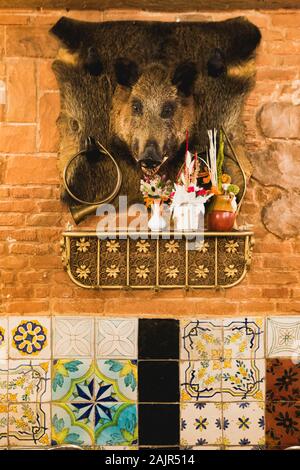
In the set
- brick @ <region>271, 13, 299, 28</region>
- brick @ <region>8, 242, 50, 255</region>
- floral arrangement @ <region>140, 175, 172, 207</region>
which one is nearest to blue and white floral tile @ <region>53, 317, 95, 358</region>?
brick @ <region>8, 242, 50, 255</region>

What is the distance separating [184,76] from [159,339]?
4.37 ft

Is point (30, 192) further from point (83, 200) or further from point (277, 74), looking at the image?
point (277, 74)

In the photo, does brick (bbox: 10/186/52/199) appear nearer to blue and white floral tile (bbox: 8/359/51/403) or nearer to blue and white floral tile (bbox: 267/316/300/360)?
blue and white floral tile (bbox: 8/359/51/403)

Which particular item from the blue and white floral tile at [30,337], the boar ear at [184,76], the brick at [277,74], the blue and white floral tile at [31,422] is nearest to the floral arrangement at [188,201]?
the boar ear at [184,76]

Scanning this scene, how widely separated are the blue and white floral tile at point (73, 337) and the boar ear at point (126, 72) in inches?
47.5

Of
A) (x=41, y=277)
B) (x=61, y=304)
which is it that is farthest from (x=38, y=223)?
(x=61, y=304)

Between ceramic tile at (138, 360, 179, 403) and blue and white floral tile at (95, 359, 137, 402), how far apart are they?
0.13ft

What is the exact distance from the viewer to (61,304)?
246cm

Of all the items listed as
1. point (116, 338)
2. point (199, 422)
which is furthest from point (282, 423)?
point (116, 338)

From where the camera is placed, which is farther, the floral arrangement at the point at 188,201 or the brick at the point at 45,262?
the brick at the point at 45,262

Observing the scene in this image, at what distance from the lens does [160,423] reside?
2.42 meters

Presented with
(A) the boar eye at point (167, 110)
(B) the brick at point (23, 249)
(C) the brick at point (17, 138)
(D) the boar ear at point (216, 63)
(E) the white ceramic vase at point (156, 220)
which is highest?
(D) the boar ear at point (216, 63)

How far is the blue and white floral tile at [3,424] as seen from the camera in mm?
2441

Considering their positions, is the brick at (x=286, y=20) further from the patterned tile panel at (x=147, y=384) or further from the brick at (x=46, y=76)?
the patterned tile panel at (x=147, y=384)
